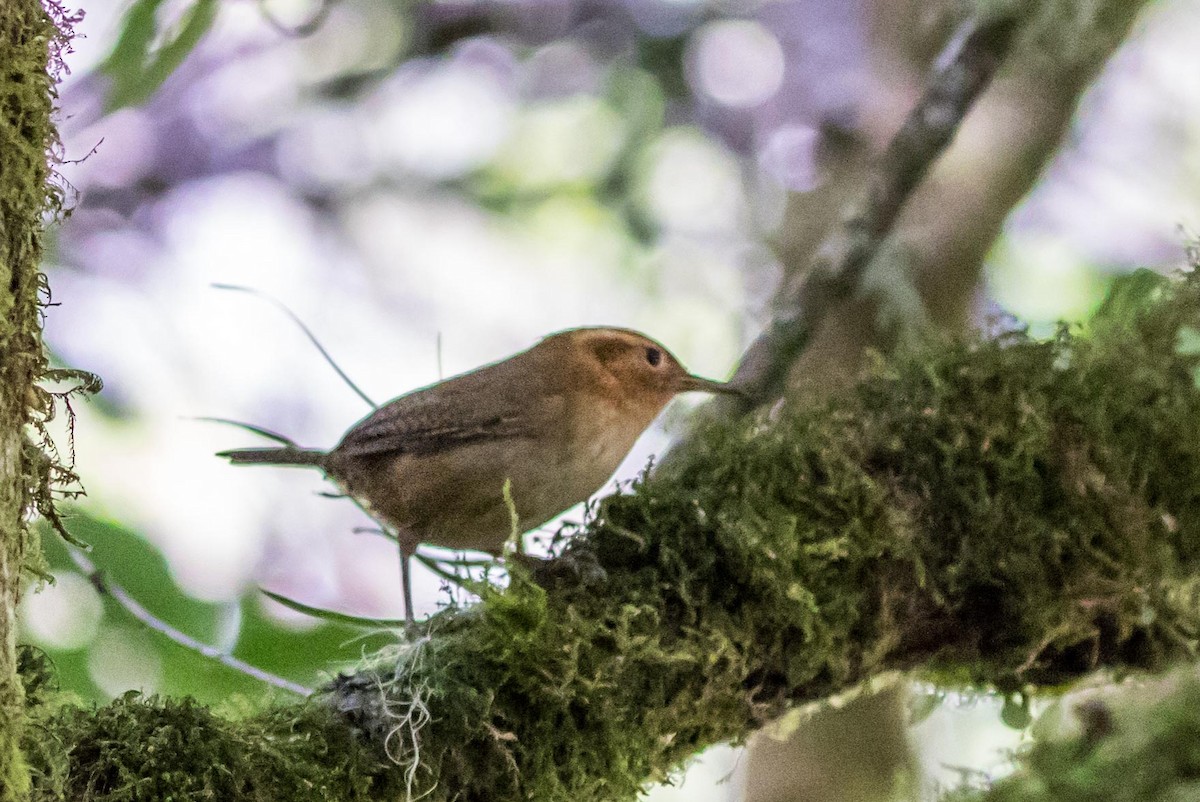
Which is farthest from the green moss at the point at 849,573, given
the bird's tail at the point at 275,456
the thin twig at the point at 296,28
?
the thin twig at the point at 296,28

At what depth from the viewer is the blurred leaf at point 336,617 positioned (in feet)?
7.16

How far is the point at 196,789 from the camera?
1440mm

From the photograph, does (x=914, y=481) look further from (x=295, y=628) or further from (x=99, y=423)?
(x=99, y=423)

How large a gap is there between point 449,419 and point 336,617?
667 mm

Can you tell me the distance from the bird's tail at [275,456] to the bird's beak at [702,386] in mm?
991

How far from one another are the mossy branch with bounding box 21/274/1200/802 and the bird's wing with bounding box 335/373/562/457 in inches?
26.8

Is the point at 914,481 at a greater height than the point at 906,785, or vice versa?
the point at 914,481

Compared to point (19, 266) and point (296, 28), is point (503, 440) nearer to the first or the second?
point (19, 266)

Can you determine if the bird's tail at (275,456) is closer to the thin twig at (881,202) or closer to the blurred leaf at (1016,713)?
the thin twig at (881,202)

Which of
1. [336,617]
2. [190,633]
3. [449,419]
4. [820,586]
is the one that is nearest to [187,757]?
[336,617]

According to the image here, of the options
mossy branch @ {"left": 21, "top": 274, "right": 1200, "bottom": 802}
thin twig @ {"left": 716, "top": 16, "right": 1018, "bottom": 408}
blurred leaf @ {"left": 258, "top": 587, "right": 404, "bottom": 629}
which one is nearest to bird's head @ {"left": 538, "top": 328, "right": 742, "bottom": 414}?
thin twig @ {"left": 716, "top": 16, "right": 1018, "bottom": 408}

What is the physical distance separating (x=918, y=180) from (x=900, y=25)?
1692 mm

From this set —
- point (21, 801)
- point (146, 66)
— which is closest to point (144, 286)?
point (146, 66)

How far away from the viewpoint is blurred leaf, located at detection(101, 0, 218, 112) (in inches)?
109
